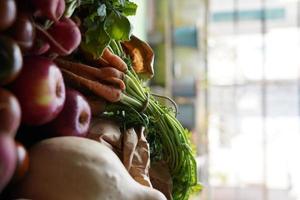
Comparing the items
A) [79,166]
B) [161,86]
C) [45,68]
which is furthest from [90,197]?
[161,86]

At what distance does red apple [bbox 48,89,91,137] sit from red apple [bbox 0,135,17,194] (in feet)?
0.34

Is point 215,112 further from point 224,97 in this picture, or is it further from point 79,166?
point 79,166

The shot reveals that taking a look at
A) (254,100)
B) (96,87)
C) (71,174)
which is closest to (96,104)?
(96,87)

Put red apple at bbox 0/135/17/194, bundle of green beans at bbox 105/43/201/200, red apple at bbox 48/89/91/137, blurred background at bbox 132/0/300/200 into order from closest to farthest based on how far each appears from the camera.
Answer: red apple at bbox 0/135/17/194, red apple at bbox 48/89/91/137, bundle of green beans at bbox 105/43/201/200, blurred background at bbox 132/0/300/200

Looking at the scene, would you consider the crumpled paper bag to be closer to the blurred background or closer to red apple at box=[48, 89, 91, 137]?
red apple at box=[48, 89, 91, 137]

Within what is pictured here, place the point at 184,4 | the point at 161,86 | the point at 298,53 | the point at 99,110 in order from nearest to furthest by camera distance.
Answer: the point at 99,110
the point at 161,86
the point at 184,4
the point at 298,53

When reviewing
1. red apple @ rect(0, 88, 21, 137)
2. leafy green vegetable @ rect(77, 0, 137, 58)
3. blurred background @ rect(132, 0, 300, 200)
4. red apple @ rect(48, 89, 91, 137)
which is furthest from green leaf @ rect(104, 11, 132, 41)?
blurred background @ rect(132, 0, 300, 200)

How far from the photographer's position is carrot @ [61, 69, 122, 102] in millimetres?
523

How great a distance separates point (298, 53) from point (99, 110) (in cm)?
289

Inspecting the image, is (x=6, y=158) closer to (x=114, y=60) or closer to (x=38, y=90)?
(x=38, y=90)

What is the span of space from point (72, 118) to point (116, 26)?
142mm

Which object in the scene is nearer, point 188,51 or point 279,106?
point 188,51

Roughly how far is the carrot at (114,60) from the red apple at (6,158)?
225mm

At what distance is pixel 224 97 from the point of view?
339 cm
